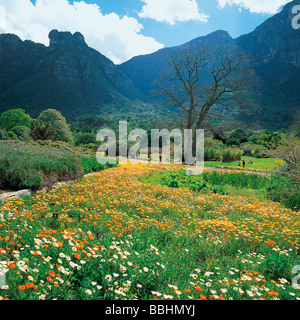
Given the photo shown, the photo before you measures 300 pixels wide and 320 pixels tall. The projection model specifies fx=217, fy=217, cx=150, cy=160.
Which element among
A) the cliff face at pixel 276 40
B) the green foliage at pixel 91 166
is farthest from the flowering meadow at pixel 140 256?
the cliff face at pixel 276 40

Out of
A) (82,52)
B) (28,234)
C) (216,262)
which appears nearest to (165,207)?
(216,262)

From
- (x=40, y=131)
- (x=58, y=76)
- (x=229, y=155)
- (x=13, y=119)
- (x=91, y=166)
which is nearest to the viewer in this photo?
(x=91, y=166)

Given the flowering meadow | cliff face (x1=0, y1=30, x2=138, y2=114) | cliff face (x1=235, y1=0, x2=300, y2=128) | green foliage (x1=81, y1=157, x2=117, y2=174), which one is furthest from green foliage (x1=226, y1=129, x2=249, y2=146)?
cliff face (x1=0, y1=30, x2=138, y2=114)

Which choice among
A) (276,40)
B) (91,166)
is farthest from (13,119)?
(276,40)

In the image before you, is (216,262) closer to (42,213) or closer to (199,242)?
(199,242)

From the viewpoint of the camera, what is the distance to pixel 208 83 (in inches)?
824

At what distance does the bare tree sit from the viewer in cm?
1984

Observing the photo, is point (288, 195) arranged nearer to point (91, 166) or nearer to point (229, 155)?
point (91, 166)

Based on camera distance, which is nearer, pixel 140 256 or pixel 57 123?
pixel 140 256

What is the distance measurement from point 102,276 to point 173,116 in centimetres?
1987

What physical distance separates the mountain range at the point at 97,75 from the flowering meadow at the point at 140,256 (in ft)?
149

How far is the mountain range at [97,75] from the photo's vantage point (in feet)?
172

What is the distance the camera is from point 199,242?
134 inches

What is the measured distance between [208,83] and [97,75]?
9321 centimetres
